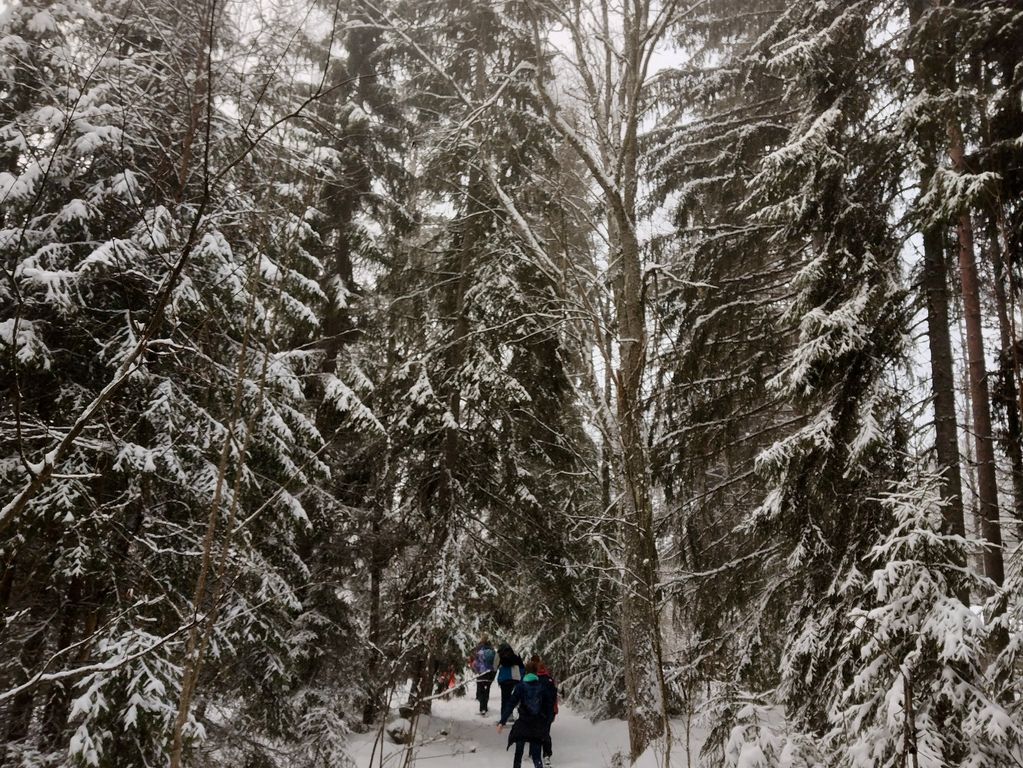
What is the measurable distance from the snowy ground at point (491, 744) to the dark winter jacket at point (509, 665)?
1.07 meters

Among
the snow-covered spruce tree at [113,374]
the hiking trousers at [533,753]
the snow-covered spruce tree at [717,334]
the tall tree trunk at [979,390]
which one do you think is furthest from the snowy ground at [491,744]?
the tall tree trunk at [979,390]

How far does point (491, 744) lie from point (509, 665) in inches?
68.7

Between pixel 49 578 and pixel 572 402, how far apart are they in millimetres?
7788

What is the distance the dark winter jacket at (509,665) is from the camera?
9.43 meters

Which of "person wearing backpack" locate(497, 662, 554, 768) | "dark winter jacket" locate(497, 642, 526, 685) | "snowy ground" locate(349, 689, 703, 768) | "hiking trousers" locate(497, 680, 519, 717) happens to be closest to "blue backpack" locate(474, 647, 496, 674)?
"snowy ground" locate(349, 689, 703, 768)

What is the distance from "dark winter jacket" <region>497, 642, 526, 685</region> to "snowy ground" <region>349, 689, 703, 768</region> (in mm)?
1068

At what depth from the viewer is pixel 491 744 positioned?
10180 mm

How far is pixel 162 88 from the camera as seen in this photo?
20.4 ft

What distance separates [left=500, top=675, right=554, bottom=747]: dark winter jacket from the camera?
27.1 ft

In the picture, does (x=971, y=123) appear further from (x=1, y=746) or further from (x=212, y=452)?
(x=1, y=746)

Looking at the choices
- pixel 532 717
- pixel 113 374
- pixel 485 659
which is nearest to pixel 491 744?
pixel 532 717

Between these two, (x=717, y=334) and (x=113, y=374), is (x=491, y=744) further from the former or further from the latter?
(x=113, y=374)

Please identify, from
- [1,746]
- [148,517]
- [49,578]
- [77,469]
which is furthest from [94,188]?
[1,746]

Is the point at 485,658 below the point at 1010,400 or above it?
below
